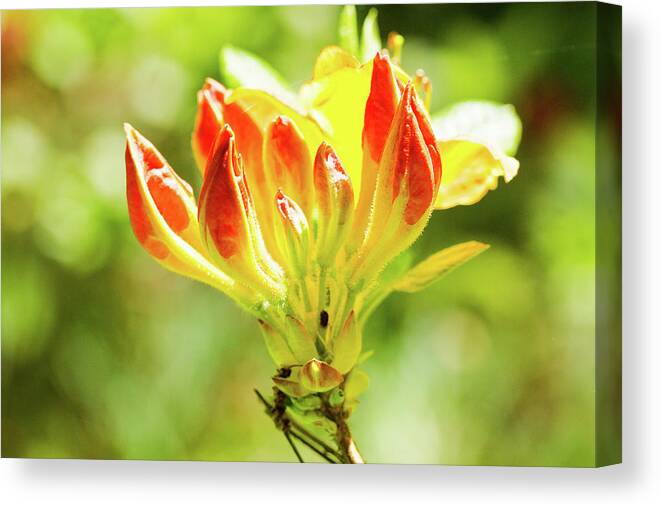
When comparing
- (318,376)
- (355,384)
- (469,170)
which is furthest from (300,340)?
(469,170)

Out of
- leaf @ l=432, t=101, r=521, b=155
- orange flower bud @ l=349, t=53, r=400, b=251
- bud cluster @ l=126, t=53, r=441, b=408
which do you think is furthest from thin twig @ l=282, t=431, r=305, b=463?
leaf @ l=432, t=101, r=521, b=155

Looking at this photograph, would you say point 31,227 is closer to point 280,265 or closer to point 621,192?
point 280,265

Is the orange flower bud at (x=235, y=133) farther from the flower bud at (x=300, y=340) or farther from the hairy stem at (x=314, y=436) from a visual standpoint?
the hairy stem at (x=314, y=436)

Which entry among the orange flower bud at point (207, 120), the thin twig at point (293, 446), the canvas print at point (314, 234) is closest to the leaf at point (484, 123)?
the canvas print at point (314, 234)

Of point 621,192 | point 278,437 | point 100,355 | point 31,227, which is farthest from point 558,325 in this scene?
point 31,227

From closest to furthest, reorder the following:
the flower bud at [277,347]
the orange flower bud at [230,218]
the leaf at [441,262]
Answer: the orange flower bud at [230,218] < the flower bud at [277,347] < the leaf at [441,262]

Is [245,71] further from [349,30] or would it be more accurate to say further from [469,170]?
[469,170]
